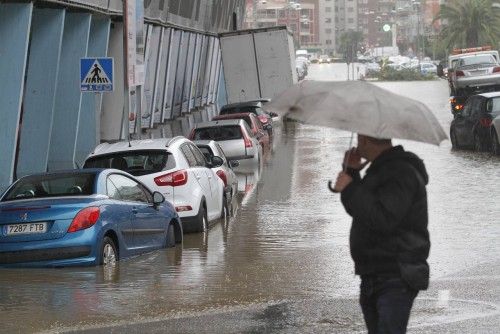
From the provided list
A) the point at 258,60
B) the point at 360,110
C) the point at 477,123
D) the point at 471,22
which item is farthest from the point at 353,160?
the point at 471,22

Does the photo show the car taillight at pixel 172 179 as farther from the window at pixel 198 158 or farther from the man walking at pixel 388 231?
the man walking at pixel 388 231

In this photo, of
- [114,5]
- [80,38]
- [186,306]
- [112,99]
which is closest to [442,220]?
[186,306]

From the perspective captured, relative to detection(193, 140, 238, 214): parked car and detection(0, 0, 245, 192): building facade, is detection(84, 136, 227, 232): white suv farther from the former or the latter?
detection(0, 0, 245, 192): building facade

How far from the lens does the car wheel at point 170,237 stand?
1616 cm

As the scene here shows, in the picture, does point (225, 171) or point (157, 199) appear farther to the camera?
point (225, 171)

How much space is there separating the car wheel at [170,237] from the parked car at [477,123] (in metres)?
17.1

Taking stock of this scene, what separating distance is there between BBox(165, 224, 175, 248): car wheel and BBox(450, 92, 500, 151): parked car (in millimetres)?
17107

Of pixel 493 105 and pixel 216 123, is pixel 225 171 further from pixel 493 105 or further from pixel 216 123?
pixel 493 105

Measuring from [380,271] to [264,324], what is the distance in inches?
151

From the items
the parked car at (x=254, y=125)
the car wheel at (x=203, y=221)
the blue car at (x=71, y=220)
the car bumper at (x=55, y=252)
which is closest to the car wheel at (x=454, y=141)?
the parked car at (x=254, y=125)

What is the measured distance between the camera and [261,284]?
1266cm

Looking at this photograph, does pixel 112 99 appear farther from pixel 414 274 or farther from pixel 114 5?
pixel 414 274

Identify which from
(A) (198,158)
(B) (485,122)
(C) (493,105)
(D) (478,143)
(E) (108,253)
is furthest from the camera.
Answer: (D) (478,143)

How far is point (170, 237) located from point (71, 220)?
118 inches
